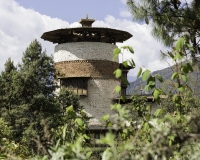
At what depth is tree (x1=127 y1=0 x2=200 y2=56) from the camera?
12.2m

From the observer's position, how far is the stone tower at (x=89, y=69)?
38.8m

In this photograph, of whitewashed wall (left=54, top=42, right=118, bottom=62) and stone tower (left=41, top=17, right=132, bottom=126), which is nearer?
stone tower (left=41, top=17, right=132, bottom=126)

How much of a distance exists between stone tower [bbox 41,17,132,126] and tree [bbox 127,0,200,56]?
25621 millimetres

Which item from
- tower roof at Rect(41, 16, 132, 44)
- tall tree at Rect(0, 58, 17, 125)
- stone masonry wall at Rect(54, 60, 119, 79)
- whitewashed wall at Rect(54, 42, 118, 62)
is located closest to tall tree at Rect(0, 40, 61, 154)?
tall tree at Rect(0, 58, 17, 125)

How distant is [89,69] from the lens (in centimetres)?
3888

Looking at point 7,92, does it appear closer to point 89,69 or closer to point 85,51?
point 89,69

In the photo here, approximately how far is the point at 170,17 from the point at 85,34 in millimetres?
27262

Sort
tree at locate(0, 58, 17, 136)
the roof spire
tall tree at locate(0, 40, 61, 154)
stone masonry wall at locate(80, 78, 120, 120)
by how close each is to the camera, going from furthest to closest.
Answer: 1. the roof spire
2. stone masonry wall at locate(80, 78, 120, 120)
3. tree at locate(0, 58, 17, 136)
4. tall tree at locate(0, 40, 61, 154)

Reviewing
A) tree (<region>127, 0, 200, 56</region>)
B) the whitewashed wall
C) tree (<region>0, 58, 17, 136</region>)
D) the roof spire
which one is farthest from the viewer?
the roof spire

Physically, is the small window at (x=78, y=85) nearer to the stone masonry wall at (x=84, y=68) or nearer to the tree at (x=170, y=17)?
the stone masonry wall at (x=84, y=68)

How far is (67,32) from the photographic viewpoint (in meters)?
39.5

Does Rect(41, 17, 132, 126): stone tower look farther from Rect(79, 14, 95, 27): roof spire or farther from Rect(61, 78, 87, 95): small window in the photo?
Rect(79, 14, 95, 27): roof spire

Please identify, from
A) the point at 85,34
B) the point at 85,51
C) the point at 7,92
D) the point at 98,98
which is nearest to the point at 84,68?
the point at 85,51

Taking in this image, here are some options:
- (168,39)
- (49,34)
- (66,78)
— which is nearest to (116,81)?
(66,78)
